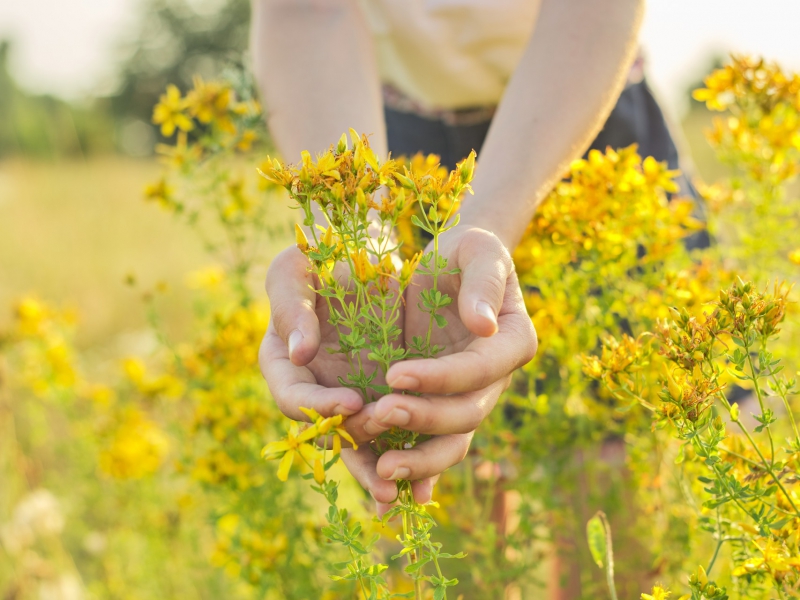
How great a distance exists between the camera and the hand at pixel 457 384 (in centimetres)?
81

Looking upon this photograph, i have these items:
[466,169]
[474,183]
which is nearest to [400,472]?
[466,169]

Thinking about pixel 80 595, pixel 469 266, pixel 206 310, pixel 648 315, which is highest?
pixel 469 266

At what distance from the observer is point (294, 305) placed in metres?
0.95

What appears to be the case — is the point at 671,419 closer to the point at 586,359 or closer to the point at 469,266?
the point at 586,359

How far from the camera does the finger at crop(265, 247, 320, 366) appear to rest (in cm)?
89

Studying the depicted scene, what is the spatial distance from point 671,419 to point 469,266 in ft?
1.05

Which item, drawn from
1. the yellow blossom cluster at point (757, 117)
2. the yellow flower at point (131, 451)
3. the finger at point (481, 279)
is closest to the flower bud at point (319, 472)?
the finger at point (481, 279)

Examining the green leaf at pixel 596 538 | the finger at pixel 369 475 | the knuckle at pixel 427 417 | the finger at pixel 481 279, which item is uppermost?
the finger at pixel 481 279

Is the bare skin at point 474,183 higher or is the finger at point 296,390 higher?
the bare skin at point 474,183

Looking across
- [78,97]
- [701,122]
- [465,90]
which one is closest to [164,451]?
[465,90]

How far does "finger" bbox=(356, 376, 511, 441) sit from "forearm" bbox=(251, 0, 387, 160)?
0.68 metres

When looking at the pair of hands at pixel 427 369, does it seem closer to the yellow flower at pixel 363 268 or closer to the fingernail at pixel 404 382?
the fingernail at pixel 404 382

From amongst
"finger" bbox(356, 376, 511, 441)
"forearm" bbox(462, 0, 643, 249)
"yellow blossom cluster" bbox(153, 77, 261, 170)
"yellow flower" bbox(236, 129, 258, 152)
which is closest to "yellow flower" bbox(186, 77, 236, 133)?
"yellow blossom cluster" bbox(153, 77, 261, 170)

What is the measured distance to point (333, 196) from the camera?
809 mm
